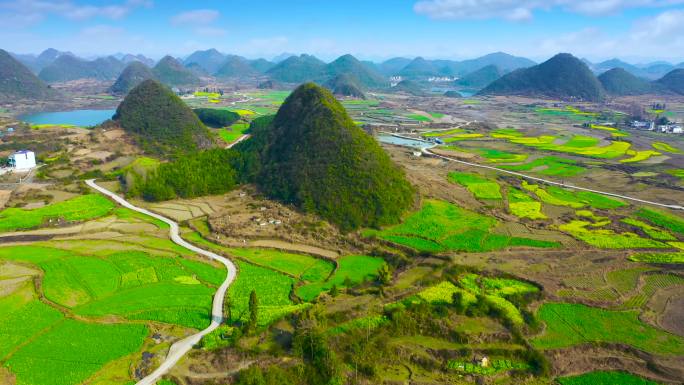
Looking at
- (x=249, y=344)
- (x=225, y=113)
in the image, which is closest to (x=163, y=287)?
(x=249, y=344)

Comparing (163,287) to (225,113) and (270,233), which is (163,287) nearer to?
(270,233)

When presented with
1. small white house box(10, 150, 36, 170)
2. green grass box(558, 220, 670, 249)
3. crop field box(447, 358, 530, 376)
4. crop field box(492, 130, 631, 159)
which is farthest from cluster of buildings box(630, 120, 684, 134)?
small white house box(10, 150, 36, 170)

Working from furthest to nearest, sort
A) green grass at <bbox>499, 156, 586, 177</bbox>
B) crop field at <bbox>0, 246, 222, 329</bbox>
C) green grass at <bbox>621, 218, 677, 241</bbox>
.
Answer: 1. green grass at <bbox>499, 156, 586, 177</bbox>
2. green grass at <bbox>621, 218, 677, 241</bbox>
3. crop field at <bbox>0, 246, 222, 329</bbox>

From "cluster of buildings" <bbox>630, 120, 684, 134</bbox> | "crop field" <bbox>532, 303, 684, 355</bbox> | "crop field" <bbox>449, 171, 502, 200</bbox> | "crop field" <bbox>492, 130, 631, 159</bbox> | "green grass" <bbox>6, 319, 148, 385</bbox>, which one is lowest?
"green grass" <bbox>6, 319, 148, 385</bbox>

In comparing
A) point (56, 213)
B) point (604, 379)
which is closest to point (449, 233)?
point (604, 379)

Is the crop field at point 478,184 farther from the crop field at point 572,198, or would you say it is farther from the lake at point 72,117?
the lake at point 72,117

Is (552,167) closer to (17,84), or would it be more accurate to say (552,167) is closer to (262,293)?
(262,293)

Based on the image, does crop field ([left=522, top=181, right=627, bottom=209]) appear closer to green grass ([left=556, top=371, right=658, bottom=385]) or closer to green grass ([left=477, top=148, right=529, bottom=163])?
green grass ([left=477, top=148, right=529, bottom=163])
